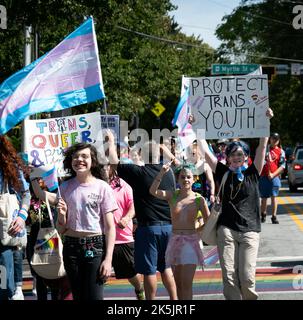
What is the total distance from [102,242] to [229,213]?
174 cm

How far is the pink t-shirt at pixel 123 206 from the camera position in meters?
8.91

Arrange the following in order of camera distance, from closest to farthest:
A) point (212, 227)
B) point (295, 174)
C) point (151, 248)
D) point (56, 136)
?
1. point (212, 227)
2. point (151, 248)
3. point (56, 136)
4. point (295, 174)

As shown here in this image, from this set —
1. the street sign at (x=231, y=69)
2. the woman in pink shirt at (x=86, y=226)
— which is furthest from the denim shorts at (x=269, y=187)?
the street sign at (x=231, y=69)

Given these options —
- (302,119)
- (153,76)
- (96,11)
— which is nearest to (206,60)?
(302,119)

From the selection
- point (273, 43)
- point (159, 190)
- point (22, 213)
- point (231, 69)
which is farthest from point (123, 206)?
point (273, 43)

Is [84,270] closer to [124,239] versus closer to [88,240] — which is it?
[88,240]

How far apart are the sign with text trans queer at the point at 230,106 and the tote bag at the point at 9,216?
2.69 m

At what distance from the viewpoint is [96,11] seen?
1519cm

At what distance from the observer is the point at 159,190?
832 cm

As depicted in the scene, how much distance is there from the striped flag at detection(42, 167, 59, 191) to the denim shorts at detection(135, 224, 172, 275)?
0.93 metres

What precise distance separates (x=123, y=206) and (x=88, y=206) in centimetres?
249

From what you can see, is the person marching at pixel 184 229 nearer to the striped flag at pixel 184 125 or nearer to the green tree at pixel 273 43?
the striped flag at pixel 184 125

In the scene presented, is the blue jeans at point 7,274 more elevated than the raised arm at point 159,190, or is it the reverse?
the raised arm at point 159,190
